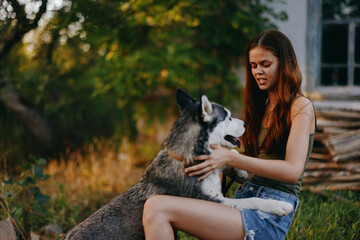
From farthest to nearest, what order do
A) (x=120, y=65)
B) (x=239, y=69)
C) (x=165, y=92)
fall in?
1. (x=165, y=92)
2. (x=239, y=69)
3. (x=120, y=65)

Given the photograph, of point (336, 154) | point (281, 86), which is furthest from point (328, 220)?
point (281, 86)

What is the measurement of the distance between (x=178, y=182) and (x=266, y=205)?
0.62 m

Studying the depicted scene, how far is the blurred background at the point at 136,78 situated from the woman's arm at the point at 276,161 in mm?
1302

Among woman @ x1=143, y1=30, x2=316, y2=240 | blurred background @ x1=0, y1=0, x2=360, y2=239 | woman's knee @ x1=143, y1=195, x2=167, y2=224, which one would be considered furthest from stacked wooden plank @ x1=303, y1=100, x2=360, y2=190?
woman's knee @ x1=143, y1=195, x2=167, y2=224

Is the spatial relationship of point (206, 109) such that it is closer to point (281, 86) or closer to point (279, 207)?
point (281, 86)

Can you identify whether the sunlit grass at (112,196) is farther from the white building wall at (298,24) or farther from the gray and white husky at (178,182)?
the white building wall at (298,24)

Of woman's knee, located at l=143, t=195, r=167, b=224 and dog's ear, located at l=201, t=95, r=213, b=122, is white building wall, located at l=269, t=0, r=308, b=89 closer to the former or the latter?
dog's ear, located at l=201, t=95, r=213, b=122

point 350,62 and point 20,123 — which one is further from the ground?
point 350,62

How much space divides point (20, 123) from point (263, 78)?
242 inches

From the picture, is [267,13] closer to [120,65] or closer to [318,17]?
[318,17]

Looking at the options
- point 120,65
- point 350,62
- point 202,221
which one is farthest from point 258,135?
point 350,62

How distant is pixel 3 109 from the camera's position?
6703 millimetres

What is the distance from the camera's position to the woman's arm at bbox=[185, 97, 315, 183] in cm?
201

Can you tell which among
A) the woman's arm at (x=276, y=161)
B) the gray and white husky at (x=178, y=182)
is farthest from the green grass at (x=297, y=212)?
A: the gray and white husky at (x=178, y=182)
